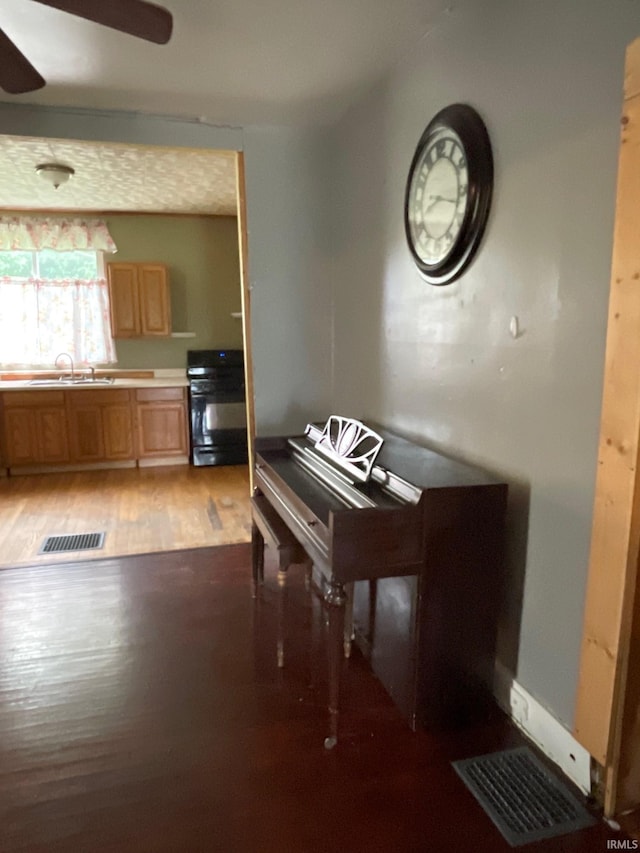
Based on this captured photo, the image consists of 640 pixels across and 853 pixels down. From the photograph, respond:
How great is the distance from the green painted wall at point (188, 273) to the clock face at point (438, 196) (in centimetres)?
383

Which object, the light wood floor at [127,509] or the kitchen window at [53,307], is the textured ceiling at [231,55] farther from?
the kitchen window at [53,307]

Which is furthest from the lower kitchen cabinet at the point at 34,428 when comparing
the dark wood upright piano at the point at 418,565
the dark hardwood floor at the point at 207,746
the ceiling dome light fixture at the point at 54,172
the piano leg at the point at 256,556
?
the dark wood upright piano at the point at 418,565

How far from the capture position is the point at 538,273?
1760 millimetres

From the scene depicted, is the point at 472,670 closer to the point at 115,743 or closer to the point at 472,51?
the point at 115,743

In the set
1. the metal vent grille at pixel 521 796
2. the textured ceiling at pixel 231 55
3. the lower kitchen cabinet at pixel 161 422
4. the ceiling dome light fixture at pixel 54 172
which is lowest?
the metal vent grille at pixel 521 796

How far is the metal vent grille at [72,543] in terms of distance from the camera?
3502 mm

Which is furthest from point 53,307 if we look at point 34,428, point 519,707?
point 519,707

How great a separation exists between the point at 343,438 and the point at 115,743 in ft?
4.31

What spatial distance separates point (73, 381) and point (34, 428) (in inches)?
24.0

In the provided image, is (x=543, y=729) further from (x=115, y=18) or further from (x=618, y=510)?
(x=115, y=18)

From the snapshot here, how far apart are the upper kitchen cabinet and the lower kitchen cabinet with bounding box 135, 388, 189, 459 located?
0.67 metres

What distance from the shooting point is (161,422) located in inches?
218

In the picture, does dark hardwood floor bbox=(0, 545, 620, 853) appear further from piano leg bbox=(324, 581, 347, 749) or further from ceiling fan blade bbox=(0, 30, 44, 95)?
ceiling fan blade bbox=(0, 30, 44, 95)

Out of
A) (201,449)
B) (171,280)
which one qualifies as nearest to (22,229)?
Result: (171,280)
